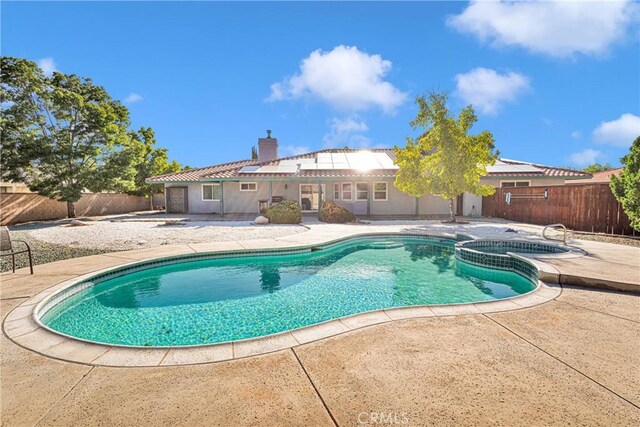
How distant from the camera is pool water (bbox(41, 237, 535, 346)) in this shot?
14.3 feet

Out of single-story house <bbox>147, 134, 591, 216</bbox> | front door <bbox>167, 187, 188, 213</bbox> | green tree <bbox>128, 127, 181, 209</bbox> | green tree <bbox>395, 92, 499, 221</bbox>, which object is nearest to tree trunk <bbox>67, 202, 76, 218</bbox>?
single-story house <bbox>147, 134, 591, 216</bbox>

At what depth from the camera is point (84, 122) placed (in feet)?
55.1

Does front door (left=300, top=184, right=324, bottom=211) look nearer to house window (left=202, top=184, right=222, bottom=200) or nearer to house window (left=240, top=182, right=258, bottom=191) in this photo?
house window (left=240, top=182, right=258, bottom=191)

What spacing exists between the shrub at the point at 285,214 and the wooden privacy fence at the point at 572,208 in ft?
37.5

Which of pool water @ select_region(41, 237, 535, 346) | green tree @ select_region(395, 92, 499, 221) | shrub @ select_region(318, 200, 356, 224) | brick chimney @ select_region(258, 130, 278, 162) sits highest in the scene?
brick chimney @ select_region(258, 130, 278, 162)

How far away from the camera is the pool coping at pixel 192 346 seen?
287 cm

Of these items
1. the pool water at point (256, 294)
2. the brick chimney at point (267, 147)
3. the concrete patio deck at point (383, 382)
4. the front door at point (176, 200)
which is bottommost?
the pool water at point (256, 294)

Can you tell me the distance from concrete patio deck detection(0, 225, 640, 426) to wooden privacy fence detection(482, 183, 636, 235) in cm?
927

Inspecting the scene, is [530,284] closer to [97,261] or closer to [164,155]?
[97,261]

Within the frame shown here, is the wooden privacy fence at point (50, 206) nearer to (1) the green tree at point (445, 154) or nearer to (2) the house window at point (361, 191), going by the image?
(2) the house window at point (361, 191)

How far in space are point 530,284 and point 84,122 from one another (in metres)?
21.7

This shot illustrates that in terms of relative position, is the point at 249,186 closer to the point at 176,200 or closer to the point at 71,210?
the point at 176,200

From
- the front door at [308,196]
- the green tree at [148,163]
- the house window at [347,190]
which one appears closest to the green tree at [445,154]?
the house window at [347,190]

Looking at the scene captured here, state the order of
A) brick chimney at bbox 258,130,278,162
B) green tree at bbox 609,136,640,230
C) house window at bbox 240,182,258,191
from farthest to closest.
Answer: brick chimney at bbox 258,130,278,162, house window at bbox 240,182,258,191, green tree at bbox 609,136,640,230
